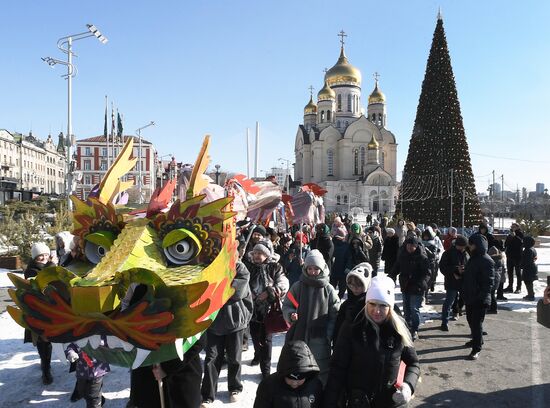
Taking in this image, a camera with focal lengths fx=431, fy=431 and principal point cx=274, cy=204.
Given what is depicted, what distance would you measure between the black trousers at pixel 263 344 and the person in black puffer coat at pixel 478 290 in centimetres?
297

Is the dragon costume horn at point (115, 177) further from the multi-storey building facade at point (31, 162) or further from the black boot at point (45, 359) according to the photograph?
the multi-storey building facade at point (31, 162)

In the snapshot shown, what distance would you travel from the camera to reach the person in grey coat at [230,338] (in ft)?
14.8

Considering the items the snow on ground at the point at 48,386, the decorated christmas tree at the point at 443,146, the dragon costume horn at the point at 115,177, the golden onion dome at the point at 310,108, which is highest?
the golden onion dome at the point at 310,108

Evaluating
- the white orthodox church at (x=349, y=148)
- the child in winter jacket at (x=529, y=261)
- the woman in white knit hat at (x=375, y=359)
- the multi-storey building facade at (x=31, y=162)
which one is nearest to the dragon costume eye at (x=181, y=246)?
Answer: the woman in white knit hat at (x=375, y=359)

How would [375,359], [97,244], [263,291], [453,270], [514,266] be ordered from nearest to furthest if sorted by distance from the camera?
[375,359], [97,244], [263,291], [453,270], [514,266]

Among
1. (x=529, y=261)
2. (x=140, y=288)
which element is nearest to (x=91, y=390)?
(x=140, y=288)

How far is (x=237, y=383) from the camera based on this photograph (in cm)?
474

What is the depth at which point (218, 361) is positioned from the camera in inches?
185

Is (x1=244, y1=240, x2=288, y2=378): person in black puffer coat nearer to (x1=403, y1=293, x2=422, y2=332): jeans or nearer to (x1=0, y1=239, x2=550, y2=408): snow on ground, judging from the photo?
(x1=0, y1=239, x2=550, y2=408): snow on ground

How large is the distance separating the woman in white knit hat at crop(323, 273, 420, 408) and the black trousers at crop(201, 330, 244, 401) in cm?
189

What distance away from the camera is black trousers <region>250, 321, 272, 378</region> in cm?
517

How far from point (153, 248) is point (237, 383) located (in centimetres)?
224

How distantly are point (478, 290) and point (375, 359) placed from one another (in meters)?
3.81

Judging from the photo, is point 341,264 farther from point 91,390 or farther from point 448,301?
point 91,390
